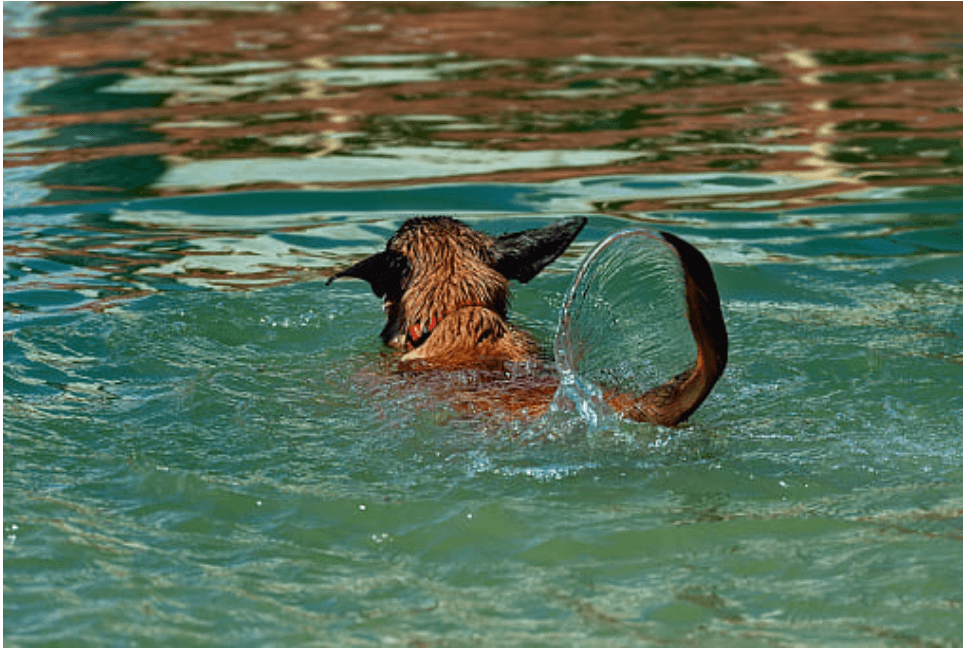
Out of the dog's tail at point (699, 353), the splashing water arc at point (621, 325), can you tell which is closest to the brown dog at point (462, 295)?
the splashing water arc at point (621, 325)

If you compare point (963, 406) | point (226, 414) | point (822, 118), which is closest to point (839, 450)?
point (963, 406)

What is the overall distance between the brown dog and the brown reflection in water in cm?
363

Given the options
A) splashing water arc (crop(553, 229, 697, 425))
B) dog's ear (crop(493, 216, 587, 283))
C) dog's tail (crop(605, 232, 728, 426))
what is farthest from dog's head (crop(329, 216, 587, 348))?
dog's tail (crop(605, 232, 728, 426))

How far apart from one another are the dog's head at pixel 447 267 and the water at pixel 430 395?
33 cm

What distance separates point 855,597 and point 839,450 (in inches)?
52.2

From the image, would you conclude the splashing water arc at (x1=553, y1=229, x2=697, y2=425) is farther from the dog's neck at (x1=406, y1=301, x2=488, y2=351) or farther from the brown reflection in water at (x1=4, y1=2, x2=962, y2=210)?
the brown reflection in water at (x1=4, y1=2, x2=962, y2=210)

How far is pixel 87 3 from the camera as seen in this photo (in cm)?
2008

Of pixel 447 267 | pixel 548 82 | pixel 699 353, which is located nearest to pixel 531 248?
pixel 447 267

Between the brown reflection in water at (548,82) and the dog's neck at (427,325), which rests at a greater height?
the brown reflection in water at (548,82)

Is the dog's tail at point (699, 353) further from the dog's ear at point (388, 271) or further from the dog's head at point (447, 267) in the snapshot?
the dog's ear at point (388, 271)

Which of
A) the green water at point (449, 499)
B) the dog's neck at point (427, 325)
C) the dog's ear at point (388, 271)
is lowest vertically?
the green water at point (449, 499)

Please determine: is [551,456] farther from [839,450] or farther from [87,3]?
[87,3]

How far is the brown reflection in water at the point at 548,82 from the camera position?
40.3 feet

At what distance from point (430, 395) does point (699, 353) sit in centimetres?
160
